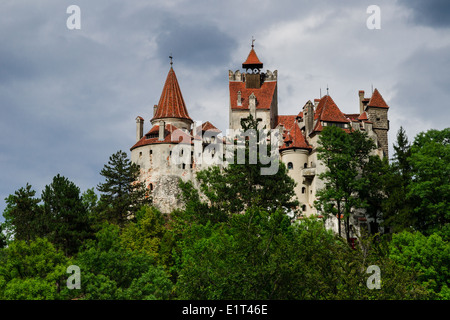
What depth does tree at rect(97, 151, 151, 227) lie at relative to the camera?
5541 cm

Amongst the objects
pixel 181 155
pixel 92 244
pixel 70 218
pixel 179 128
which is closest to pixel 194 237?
pixel 92 244

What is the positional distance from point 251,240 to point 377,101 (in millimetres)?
50059

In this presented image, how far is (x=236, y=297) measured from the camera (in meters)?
23.0

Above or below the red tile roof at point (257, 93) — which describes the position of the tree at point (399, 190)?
below

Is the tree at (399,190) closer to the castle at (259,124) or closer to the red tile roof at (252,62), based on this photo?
the castle at (259,124)

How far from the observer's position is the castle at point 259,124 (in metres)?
63.7

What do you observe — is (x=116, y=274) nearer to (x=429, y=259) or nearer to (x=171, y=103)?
(x=429, y=259)

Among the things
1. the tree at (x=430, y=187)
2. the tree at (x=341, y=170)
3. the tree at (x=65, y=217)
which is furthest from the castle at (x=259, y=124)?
the tree at (x=65, y=217)

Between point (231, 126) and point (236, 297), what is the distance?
50393mm

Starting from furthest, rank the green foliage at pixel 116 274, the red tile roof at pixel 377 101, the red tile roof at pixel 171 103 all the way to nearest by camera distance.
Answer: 1. the red tile roof at pixel 171 103
2. the red tile roof at pixel 377 101
3. the green foliage at pixel 116 274

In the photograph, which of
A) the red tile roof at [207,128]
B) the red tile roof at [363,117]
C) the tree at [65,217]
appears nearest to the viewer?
the tree at [65,217]

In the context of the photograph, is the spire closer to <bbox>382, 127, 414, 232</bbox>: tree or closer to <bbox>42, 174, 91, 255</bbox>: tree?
<bbox>382, 127, 414, 232</bbox>: tree

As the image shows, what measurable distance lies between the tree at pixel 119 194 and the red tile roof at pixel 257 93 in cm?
1879

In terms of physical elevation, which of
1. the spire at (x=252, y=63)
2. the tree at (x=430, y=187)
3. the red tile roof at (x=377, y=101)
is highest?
the spire at (x=252, y=63)
